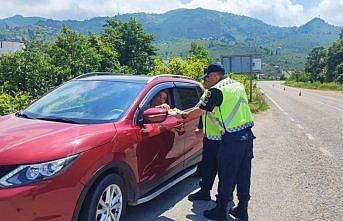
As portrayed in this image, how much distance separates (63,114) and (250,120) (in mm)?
2151

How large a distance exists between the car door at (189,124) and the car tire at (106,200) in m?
1.66

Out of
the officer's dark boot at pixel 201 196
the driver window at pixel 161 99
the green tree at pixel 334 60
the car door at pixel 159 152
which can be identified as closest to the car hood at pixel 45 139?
the car door at pixel 159 152

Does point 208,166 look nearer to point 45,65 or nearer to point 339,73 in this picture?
point 45,65

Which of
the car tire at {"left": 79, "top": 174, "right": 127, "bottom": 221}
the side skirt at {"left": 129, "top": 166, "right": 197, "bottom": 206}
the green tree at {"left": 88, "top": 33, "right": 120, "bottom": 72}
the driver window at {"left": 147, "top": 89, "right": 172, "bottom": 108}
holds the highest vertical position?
the green tree at {"left": 88, "top": 33, "right": 120, "bottom": 72}

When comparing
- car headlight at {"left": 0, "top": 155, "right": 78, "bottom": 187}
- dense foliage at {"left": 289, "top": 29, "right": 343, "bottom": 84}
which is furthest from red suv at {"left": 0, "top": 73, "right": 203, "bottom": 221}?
dense foliage at {"left": 289, "top": 29, "right": 343, "bottom": 84}

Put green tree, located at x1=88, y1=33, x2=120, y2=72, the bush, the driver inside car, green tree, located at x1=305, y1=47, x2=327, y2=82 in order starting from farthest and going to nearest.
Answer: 1. green tree, located at x1=305, y1=47, x2=327, y2=82
2. green tree, located at x1=88, y1=33, x2=120, y2=72
3. the bush
4. the driver inside car

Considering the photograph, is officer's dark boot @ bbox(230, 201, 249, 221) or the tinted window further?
the tinted window

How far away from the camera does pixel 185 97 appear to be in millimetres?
5637

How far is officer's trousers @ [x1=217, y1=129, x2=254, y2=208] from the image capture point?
435 cm

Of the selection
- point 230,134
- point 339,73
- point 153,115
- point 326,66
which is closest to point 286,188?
point 230,134

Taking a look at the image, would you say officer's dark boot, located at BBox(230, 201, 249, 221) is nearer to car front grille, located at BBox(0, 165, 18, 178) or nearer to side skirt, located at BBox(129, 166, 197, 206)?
side skirt, located at BBox(129, 166, 197, 206)

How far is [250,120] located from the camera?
4434 mm

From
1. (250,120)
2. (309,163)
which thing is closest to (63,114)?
(250,120)

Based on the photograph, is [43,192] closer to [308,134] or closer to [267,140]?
[267,140]
